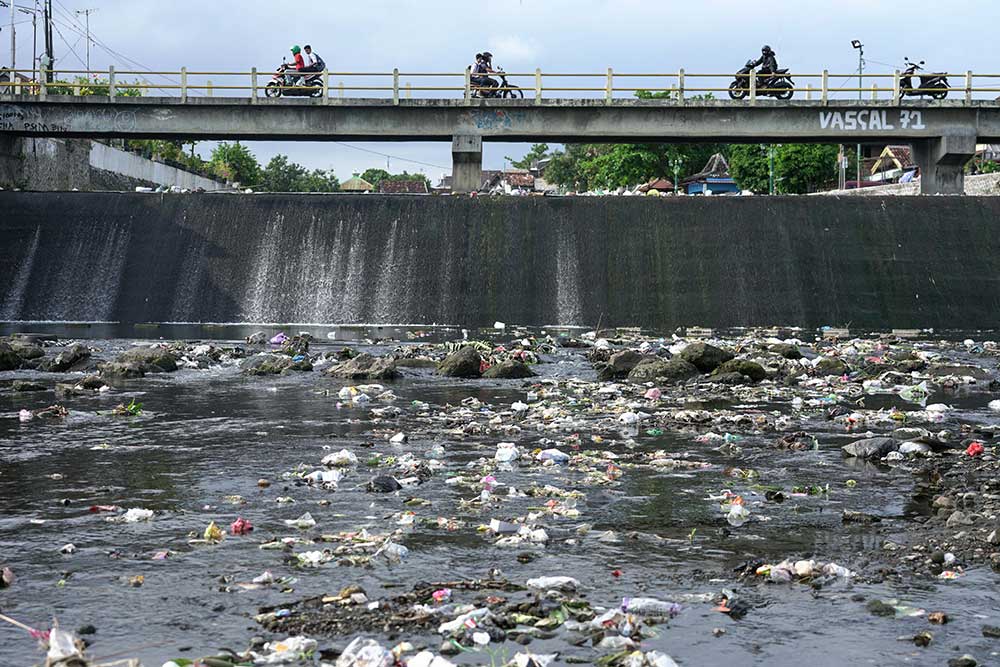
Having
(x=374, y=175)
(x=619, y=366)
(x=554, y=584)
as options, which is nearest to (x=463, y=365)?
(x=619, y=366)

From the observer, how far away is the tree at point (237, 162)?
9806cm

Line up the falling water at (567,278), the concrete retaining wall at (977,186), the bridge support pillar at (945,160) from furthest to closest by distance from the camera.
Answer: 1. the concrete retaining wall at (977,186)
2. the bridge support pillar at (945,160)
3. the falling water at (567,278)

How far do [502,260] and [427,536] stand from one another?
59.3 feet

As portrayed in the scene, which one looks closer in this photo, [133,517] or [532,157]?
[133,517]

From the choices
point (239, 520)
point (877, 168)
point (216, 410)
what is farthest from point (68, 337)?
point (877, 168)

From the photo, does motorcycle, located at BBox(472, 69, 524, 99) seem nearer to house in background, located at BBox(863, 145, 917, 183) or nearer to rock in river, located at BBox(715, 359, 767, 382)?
rock in river, located at BBox(715, 359, 767, 382)

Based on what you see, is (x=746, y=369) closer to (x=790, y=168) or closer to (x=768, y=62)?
(x=768, y=62)

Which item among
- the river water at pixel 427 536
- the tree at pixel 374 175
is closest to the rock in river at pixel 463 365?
the river water at pixel 427 536

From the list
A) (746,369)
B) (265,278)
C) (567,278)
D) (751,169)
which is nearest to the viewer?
(746,369)

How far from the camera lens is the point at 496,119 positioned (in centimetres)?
2694

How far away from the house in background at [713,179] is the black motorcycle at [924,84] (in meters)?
45.2

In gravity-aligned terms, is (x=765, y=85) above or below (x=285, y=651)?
above

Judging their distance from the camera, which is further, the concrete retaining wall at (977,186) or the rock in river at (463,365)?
the concrete retaining wall at (977,186)

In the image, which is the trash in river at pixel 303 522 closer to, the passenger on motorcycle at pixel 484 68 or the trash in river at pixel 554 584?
the trash in river at pixel 554 584
